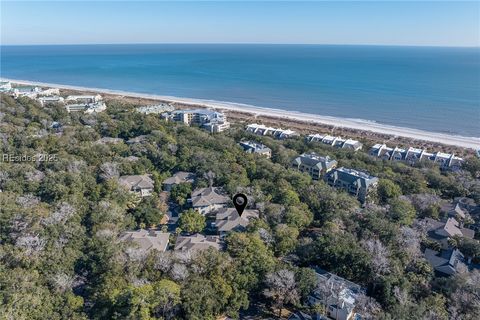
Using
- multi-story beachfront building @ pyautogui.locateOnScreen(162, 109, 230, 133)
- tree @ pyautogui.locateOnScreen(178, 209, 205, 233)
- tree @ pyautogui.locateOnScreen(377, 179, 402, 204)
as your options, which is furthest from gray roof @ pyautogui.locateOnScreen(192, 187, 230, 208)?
multi-story beachfront building @ pyautogui.locateOnScreen(162, 109, 230, 133)

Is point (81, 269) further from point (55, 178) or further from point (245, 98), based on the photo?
point (245, 98)

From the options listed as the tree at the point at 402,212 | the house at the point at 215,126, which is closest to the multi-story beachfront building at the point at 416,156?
the tree at the point at 402,212

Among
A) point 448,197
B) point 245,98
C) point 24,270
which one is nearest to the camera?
point 24,270

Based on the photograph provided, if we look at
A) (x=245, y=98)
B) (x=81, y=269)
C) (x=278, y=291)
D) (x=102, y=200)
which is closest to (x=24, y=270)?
(x=81, y=269)

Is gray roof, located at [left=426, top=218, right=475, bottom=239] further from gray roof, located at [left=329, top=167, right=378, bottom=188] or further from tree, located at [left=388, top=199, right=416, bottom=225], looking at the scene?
gray roof, located at [left=329, top=167, right=378, bottom=188]

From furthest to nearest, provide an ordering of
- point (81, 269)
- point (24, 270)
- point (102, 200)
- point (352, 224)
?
point (102, 200) → point (352, 224) → point (81, 269) → point (24, 270)

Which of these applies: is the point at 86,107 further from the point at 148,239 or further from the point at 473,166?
the point at 473,166

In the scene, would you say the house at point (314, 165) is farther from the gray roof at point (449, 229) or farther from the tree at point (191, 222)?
the tree at point (191, 222)
